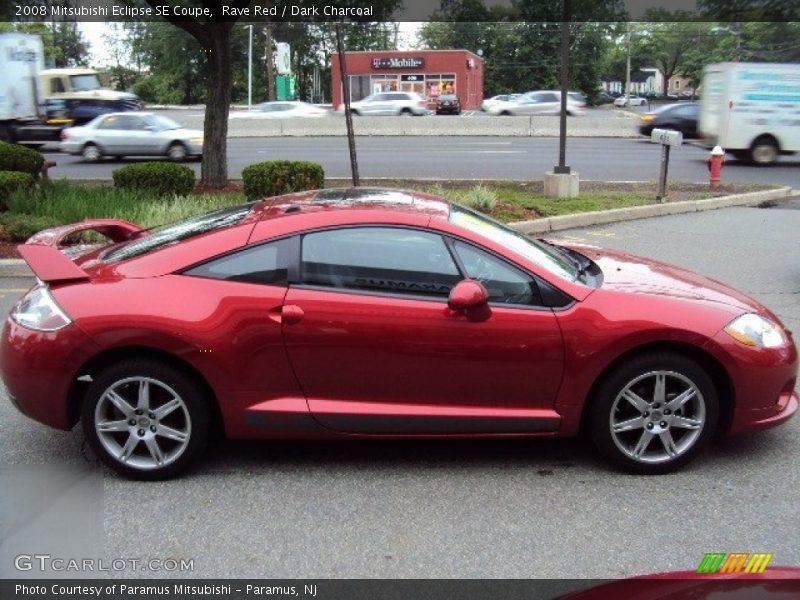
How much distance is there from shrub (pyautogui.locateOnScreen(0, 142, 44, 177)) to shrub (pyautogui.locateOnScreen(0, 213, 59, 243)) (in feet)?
10.2

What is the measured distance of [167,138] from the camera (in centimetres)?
2397

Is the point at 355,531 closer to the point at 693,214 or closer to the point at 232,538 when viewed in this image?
the point at 232,538

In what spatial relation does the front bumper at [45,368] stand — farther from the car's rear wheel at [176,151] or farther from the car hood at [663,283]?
the car's rear wheel at [176,151]

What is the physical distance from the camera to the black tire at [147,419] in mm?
4242

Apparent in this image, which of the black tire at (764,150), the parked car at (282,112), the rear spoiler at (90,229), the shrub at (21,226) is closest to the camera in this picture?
the rear spoiler at (90,229)

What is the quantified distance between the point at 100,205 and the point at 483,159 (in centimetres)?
1442

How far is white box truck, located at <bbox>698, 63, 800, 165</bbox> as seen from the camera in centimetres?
2225

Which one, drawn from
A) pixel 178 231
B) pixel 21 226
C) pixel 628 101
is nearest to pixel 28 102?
pixel 21 226

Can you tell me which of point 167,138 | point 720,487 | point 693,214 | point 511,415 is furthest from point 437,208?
point 167,138

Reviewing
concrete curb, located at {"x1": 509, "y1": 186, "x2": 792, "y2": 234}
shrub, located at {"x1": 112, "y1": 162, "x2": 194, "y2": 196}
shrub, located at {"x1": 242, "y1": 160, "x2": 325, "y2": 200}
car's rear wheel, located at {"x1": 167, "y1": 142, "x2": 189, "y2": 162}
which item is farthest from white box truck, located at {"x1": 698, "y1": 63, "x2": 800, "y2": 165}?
shrub, located at {"x1": 112, "y1": 162, "x2": 194, "y2": 196}

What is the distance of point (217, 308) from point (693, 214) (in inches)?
445

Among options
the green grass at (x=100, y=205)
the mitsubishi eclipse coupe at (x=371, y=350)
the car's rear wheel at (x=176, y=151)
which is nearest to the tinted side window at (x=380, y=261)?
the mitsubishi eclipse coupe at (x=371, y=350)

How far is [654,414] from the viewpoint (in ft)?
14.3

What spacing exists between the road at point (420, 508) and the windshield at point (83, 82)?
99.4ft
